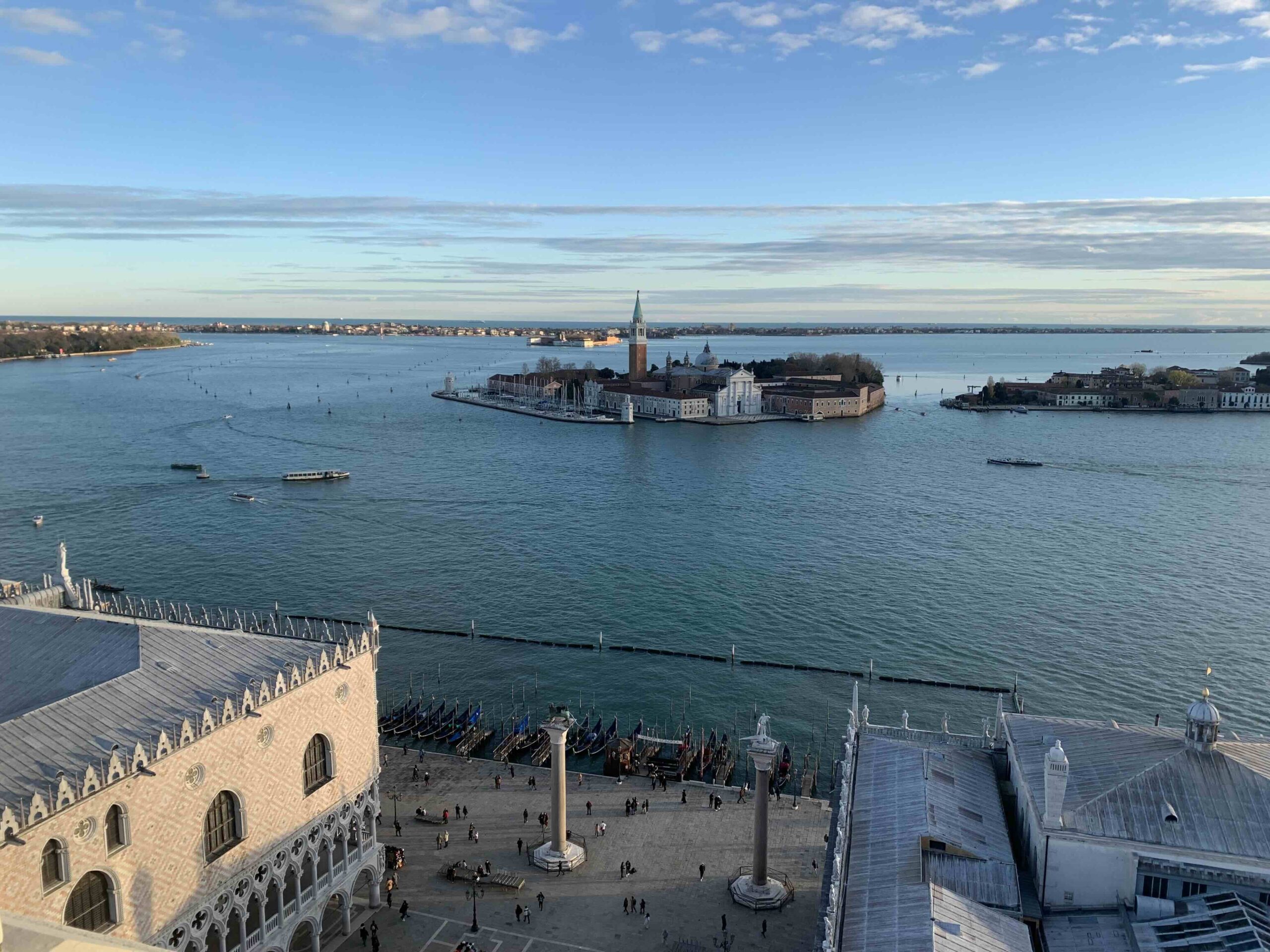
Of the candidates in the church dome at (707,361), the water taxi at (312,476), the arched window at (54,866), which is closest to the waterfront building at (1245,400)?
the church dome at (707,361)

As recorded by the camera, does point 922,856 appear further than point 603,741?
No

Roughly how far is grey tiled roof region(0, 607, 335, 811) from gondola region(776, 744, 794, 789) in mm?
13305

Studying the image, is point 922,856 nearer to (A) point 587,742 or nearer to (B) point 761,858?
(B) point 761,858

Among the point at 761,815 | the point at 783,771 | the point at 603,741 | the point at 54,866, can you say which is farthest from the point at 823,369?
the point at 54,866

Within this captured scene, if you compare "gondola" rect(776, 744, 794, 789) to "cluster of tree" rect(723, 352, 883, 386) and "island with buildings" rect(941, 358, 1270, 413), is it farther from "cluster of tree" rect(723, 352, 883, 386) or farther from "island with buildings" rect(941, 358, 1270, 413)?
"cluster of tree" rect(723, 352, 883, 386)

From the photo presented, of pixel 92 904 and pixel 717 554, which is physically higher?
pixel 92 904

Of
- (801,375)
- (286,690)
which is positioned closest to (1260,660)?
(286,690)

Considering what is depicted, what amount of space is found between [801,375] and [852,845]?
133511 millimetres

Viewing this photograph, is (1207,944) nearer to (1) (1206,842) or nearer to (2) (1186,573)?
(1) (1206,842)

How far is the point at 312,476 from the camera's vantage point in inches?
2783

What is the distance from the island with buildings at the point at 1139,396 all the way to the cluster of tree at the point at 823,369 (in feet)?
49.5

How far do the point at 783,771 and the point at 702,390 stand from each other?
96814 mm

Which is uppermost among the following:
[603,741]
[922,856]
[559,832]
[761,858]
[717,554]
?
[922,856]

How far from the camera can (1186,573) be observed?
46625 mm
